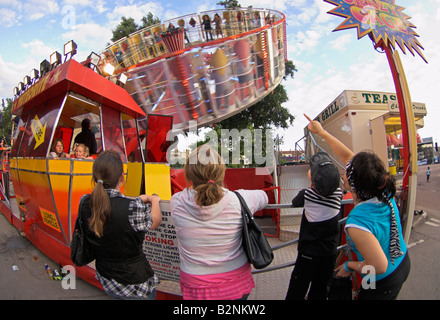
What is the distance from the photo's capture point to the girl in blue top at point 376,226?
137 centimetres

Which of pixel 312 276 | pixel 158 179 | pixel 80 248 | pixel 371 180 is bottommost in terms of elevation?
pixel 312 276

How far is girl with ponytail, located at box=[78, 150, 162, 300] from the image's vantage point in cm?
152

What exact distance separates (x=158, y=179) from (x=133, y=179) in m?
0.45

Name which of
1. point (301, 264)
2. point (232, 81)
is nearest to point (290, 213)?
point (301, 264)

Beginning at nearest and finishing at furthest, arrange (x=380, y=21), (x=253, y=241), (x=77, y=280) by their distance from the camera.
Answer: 1. (x=253, y=241)
2. (x=380, y=21)
3. (x=77, y=280)

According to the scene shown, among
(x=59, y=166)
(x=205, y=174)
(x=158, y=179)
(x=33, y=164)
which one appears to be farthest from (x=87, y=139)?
(x=205, y=174)

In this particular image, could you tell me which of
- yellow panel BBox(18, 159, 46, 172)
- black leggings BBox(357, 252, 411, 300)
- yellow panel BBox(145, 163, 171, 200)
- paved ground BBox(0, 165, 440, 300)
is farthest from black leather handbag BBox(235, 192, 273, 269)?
yellow panel BBox(18, 159, 46, 172)

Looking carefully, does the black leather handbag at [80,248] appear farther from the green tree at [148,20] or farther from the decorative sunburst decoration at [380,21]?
the green tree at [148,20]

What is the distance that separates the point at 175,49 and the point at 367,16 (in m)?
10.4

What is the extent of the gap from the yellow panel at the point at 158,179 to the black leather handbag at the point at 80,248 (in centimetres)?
236

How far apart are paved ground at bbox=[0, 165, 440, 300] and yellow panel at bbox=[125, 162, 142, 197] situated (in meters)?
1.49

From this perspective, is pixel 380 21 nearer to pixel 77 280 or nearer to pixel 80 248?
pixel 80 248

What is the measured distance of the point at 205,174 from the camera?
145 cm

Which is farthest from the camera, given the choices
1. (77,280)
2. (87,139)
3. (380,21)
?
(87,139)
